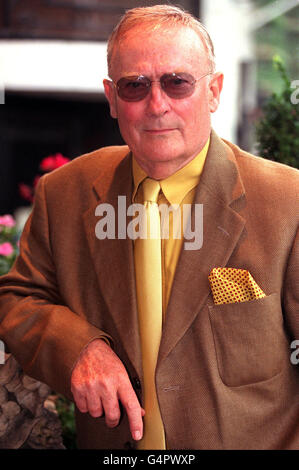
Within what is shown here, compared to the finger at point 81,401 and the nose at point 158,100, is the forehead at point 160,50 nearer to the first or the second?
the nose at point 158,100

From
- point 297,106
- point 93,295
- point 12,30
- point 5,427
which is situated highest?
point 12,30

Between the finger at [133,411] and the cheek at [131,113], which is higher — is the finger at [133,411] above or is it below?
below

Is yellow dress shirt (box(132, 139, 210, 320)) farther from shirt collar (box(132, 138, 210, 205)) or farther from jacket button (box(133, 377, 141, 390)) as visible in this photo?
jacket button (box(133, 377, 141, 390))

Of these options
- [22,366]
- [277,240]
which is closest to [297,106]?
[277,240]

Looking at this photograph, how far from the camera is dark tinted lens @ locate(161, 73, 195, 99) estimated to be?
51.4 inches

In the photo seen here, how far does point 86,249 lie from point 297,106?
840 mm

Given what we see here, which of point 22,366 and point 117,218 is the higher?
point 117,218

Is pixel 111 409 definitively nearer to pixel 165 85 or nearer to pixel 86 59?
pixel 165 85

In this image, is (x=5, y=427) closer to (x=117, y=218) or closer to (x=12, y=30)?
(x=117, y=218)

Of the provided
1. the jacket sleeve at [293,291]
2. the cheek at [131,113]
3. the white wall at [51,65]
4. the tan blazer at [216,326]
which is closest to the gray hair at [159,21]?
the cheek at [131,113]

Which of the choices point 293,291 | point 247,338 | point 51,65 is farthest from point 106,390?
point 51,65

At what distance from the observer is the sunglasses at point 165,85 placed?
4.29 feet

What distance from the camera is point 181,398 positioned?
53.5 inches

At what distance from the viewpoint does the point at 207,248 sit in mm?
1364
